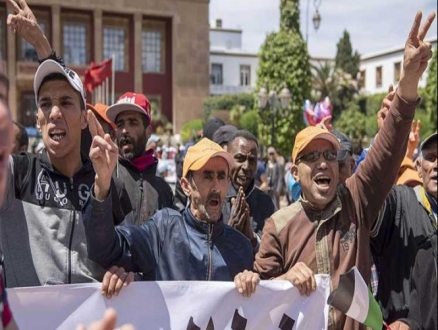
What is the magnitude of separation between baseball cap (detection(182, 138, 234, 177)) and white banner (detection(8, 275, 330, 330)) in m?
0.59

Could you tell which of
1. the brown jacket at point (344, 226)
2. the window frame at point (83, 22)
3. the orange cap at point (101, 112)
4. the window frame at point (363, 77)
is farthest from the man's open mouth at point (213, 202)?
the window frame at point (363, 77)

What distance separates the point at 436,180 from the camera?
11.0 ft

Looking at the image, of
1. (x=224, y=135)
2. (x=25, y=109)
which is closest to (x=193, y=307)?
(x=224, y=135)

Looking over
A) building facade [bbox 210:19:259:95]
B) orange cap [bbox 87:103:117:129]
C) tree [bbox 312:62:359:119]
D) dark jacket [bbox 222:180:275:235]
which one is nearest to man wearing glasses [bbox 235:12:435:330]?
dark jacket [bbox 222:180:275:235]

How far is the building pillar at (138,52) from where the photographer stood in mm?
43875

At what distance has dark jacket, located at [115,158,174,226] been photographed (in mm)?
3936

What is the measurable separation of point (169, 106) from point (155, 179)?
4248cm

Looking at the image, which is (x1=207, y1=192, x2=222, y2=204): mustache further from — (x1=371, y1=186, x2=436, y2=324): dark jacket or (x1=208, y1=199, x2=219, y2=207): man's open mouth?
(x1=371, y1=186, x2=436, y2=324): dark jacket

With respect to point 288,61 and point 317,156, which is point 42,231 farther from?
point 288,61

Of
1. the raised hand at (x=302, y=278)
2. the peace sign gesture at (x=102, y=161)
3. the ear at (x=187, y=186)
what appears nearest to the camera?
the peace sign gesture at (x=102, y=161)

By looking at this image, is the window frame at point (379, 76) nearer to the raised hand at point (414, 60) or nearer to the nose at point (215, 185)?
the raised hand at point (414, 60)

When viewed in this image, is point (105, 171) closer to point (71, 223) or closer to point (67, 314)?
point (71, 223)

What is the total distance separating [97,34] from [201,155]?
4191 cm

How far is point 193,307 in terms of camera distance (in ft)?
9.73
